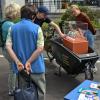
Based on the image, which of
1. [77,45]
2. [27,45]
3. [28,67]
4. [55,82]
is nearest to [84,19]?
[77,45]

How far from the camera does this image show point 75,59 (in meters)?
7.77

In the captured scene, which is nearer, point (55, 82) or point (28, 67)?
point (28, 67)

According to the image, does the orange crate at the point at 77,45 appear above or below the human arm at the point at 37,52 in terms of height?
below

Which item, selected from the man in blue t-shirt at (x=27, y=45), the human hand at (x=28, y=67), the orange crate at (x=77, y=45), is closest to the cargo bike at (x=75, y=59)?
the orange crate at (x=77, y=45)

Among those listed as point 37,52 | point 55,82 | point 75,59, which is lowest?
point 55,82

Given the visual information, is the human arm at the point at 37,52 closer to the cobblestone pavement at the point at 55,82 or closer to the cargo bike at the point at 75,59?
the cobblestone pavement at the point at 55,82

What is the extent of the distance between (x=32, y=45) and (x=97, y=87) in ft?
3.66

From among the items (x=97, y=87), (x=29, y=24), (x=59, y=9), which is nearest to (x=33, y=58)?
(x=29, y=24)

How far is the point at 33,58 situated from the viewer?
6.00 metres

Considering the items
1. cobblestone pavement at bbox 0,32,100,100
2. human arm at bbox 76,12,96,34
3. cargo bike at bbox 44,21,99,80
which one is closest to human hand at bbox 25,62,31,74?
cobblestone pavement at bbox 0,32,100,100

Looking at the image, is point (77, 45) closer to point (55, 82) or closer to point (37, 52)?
point (55, 82)

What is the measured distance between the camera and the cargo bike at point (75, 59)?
782cm

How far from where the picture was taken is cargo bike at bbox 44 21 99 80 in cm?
782

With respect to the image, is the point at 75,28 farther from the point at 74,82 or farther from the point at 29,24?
the point at 29,24
